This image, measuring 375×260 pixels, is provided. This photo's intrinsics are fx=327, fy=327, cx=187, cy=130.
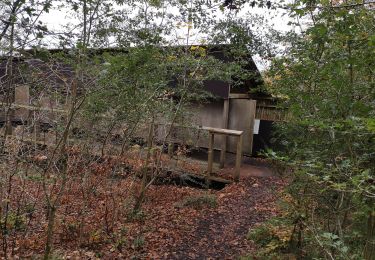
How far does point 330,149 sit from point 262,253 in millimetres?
2513

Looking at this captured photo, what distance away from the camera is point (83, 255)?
5449mm

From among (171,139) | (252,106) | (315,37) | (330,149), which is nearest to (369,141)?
(330,149)

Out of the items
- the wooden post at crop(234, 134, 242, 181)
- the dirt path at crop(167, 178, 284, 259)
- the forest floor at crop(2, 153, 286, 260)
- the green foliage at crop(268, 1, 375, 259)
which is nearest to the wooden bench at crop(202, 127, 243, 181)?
the wooden post at crop(234, 134, 242, 181)

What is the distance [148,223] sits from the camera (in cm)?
704

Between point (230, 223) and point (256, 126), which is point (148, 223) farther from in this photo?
point (256, 126)

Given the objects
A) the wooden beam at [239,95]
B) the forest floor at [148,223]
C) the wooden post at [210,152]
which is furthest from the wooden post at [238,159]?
the wooden beam at [239,95]

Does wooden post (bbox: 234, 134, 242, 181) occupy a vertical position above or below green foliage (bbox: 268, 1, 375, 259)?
below

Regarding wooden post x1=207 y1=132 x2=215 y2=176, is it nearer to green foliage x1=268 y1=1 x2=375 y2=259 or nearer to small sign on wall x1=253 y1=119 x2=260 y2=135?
small sign on wall x1=253 y1=119 x2=260 y2=135

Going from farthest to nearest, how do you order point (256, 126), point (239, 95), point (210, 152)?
point (256, 126) → point (239, 95) → point (210, 152)

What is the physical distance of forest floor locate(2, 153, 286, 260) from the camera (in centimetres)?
573

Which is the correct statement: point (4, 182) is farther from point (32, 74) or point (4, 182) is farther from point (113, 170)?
point (32, 74)

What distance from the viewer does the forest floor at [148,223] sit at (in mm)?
5734

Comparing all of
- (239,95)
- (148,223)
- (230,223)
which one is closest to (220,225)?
(230,223)

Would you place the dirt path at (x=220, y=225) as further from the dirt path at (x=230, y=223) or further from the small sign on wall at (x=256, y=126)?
the small sign on wall at (x=256, y=126)
